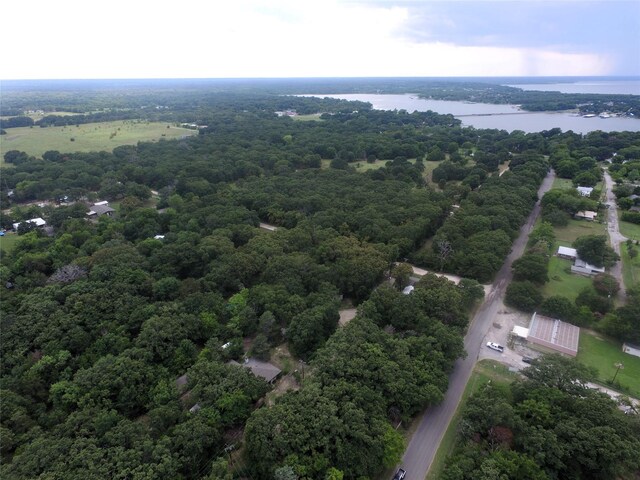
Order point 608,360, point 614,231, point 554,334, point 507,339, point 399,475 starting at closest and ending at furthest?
point 399,475 < point 608,360 < point 554,334 < point 507,339 < point 614,231

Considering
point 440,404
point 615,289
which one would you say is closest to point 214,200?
point 440,404

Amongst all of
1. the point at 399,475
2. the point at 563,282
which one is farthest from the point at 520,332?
the point at 399,475

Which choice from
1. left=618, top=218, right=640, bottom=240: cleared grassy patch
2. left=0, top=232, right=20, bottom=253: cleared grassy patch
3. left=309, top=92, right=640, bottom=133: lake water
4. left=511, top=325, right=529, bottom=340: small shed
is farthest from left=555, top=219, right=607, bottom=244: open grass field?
left=309, top=92, right=640, bottom=133: lake water

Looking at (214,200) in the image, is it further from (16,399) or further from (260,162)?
(16,399)

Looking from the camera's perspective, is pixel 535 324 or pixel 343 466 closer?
pixel 343 466

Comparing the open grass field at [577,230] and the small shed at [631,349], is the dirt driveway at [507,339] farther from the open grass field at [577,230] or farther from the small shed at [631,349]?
the open grass field at [577,230]

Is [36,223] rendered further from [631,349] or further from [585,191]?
[585,191]

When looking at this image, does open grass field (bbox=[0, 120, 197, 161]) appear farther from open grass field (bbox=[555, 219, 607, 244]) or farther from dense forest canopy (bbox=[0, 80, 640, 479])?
open grass field (bbox=[555, 219, 607, 244])
